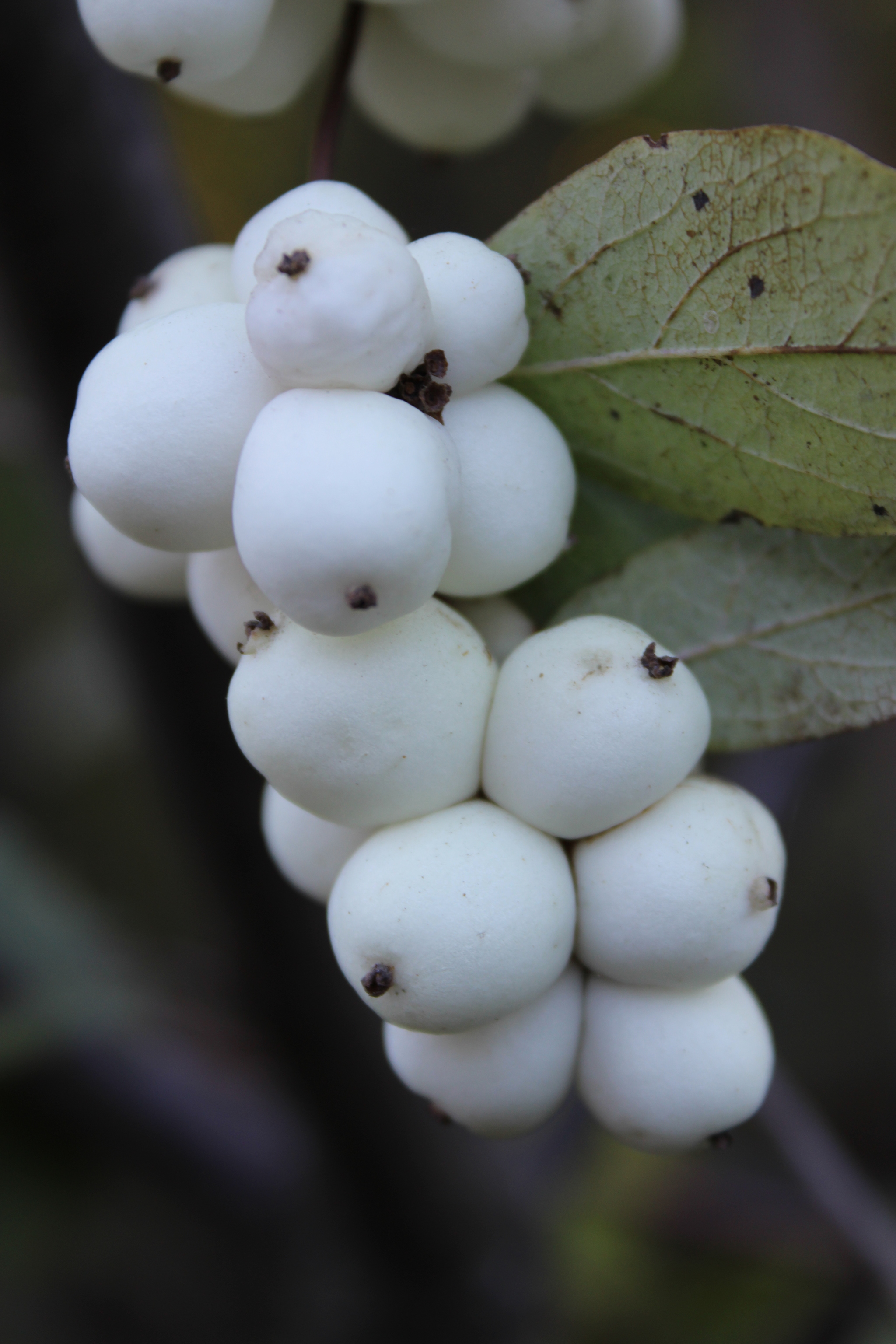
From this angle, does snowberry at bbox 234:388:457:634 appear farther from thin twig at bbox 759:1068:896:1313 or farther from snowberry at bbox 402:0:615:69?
thin twig at bbox 759:1068:896:1313

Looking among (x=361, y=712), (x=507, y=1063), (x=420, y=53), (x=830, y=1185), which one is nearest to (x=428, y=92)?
(x=420, y=53)

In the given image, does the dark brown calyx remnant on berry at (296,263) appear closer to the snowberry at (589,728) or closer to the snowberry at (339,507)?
the snowberry at (339,507)

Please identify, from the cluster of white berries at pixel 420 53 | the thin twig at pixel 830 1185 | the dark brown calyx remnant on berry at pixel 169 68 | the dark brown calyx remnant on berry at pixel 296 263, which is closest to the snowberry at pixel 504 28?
the cluster of white berries at pixel 420 53

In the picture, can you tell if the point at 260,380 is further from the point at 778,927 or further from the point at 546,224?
the point at 778,927

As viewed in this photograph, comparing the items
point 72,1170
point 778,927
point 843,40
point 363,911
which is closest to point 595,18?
point 363,911

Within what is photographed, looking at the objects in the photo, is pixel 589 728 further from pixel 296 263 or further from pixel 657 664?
pixel 296 263
